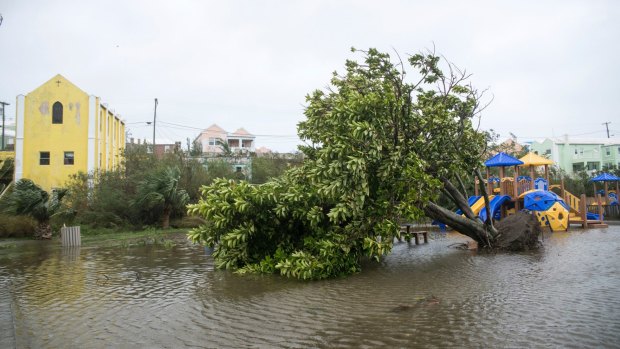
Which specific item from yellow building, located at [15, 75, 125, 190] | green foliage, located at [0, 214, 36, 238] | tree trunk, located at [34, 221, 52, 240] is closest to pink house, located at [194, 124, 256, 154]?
yellow building, located at [15, 75, 125, 190]

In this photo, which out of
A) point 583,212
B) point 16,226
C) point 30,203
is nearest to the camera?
point 30,203

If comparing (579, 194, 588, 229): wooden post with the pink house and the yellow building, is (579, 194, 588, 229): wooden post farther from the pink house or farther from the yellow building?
the pink house

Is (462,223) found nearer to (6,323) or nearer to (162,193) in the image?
(6,323)

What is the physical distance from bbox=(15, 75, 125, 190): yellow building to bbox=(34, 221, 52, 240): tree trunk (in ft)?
40.4

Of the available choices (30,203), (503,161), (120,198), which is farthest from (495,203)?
(30,203)

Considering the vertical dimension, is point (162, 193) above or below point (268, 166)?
below

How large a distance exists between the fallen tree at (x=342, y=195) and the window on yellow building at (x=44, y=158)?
28.6m

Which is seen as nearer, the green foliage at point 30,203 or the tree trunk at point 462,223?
the tree trunk at point 462,223

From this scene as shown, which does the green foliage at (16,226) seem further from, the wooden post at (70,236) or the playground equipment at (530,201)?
the playground equipment at (530,201)

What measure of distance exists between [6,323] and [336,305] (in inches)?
199

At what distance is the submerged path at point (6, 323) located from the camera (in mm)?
5777

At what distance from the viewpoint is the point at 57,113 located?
111 feet

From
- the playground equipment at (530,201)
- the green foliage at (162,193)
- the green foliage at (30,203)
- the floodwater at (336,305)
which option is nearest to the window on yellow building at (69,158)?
the green foliage at (162,193)

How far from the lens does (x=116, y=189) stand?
26.6 meters
